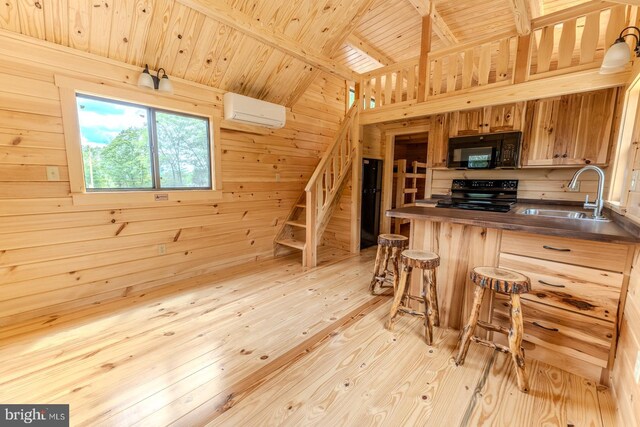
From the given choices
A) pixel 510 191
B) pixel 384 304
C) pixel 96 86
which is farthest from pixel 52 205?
pixel 510 191

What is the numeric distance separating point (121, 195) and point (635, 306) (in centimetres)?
383

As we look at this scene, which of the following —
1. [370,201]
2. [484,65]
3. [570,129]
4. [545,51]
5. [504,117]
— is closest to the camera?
[545,51]

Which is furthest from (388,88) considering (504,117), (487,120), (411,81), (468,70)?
(504,117)

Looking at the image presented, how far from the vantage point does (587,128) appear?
2643 mm

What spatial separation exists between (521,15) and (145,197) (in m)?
4.05

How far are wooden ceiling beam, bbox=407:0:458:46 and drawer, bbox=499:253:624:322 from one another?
123 inches

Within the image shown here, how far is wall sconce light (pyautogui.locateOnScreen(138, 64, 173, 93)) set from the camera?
257cm

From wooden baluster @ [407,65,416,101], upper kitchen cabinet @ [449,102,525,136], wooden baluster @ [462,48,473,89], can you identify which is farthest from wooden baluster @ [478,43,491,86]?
wooden baluster @ [407,65,416,101]

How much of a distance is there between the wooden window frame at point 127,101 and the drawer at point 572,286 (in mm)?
3184

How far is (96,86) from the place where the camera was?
95.9 inches

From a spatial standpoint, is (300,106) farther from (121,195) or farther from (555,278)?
(555,278)

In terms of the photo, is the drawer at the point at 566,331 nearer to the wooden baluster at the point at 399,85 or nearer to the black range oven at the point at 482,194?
the black range oven at the point at 482,194

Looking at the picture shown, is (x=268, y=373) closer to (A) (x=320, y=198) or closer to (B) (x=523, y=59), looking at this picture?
(A) (x=320, y=198)

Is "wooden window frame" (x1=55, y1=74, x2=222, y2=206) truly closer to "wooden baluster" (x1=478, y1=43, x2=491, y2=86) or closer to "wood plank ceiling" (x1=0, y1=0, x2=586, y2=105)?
"wood plank ceiling" (x1=0, y1=0, x2=586, y2=105)
